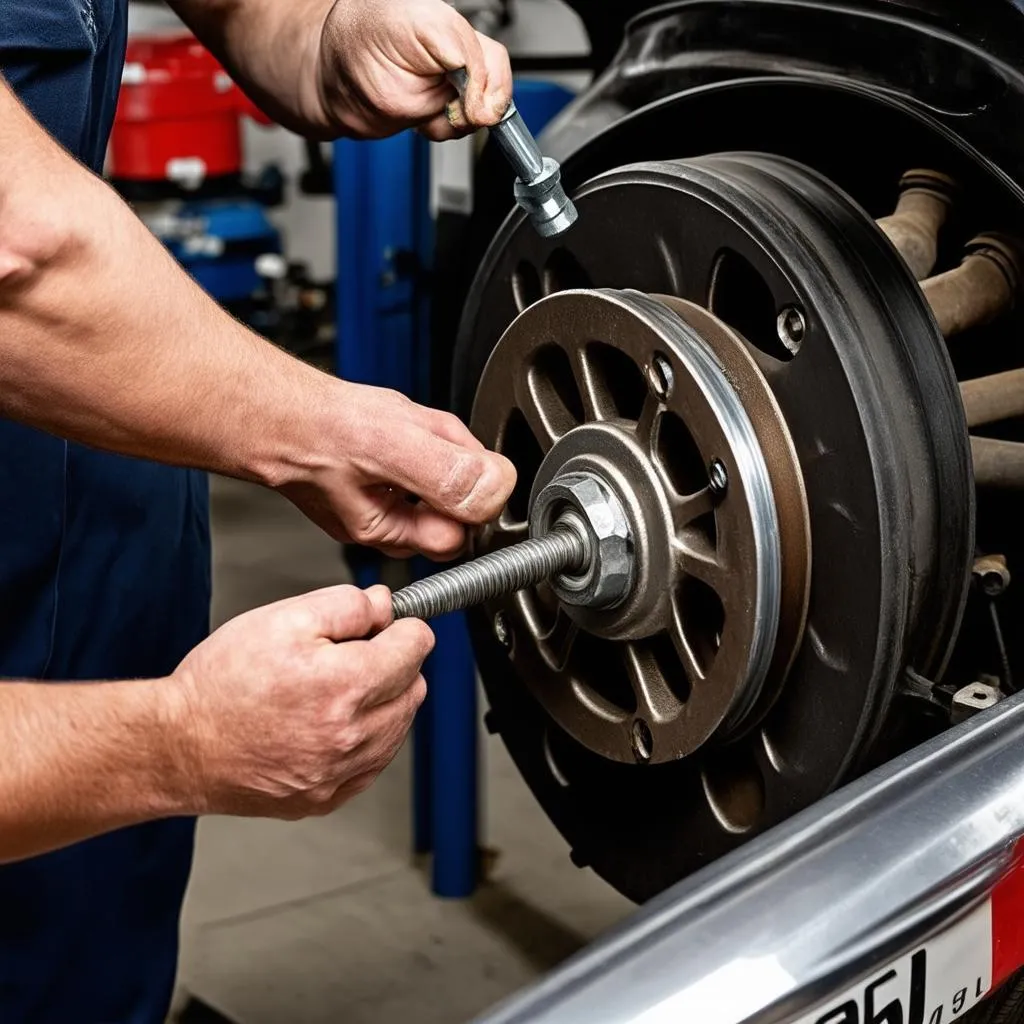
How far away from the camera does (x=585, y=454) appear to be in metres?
0.75

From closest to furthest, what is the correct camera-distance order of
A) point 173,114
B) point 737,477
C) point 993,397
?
1. point 737,477
2. point 993,397
3. point 173,114

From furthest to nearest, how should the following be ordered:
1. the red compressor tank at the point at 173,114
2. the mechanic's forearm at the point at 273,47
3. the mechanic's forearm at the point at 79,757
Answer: the red compressor tank at the point at 173,114 → the mechanic's forearm at the point at 273,47 → the mechanic's forearm at the point at 79,757

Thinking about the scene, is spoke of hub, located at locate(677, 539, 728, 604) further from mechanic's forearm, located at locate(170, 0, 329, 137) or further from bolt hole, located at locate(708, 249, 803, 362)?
mechanic's forearm, located at locate(170, 0, 329, 137)

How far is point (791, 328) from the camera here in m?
0.68

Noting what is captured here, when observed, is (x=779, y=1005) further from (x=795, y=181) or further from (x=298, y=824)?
(x=298, y=824)

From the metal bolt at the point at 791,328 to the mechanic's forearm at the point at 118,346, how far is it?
0.76 feet

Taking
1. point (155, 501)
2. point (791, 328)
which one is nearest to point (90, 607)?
point (155, 501)

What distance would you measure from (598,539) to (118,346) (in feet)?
0.85

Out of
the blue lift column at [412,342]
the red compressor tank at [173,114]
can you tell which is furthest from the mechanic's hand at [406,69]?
the red compressor tank at [173,114]

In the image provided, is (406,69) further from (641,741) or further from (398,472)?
(641,741)

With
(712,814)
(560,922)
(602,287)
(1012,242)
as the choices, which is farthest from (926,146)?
(560,922)

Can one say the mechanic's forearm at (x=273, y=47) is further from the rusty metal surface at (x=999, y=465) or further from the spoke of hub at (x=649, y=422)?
the rusty metal surface at (x=999, y=465)

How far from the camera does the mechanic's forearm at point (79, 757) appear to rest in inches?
21.6

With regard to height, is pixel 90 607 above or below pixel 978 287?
below
